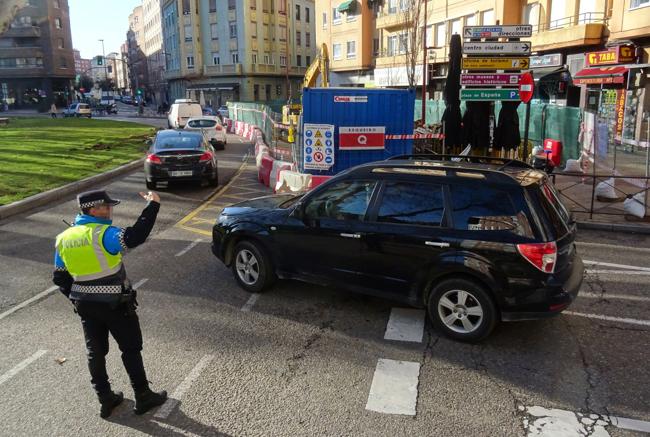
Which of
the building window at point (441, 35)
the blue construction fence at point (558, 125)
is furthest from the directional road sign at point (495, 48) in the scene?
the building window at point (441, 35)

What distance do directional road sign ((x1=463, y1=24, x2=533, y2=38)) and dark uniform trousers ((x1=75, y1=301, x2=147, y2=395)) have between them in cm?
1131

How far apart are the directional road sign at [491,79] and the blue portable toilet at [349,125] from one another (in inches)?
65.2

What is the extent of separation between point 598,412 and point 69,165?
16499 millimetres

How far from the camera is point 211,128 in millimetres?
23844

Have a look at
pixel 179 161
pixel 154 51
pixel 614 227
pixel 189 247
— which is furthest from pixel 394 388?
pixel 154 51

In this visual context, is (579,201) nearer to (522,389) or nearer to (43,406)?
(522,389)

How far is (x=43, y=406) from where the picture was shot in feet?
13.4

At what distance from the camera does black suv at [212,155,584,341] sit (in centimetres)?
473

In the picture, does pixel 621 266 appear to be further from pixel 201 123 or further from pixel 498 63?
pixel 201 123

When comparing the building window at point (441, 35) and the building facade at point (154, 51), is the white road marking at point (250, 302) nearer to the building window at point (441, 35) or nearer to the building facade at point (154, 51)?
the building window at point (441, 35)

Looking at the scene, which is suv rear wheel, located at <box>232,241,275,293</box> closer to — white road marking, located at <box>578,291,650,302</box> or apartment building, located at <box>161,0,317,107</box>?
white road marking, located at <box>578,291,650,302</box>

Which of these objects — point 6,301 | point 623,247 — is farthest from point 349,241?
point 623,247

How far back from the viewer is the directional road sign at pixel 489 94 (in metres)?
12.3

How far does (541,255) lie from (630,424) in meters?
1.48
